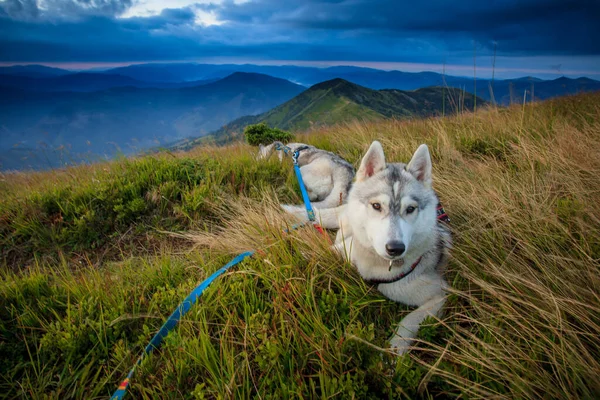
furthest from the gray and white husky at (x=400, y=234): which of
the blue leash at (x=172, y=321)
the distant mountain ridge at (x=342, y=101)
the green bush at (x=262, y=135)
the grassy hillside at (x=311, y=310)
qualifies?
the distant mountain ridge at (x=342, y=101)

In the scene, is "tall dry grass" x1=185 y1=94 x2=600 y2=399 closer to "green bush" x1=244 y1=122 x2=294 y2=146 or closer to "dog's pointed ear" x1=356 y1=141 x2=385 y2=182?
"dog's pointed ear" x1=356 y1=141 x2=385 y2=182

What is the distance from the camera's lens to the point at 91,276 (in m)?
2.85

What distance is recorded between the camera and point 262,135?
8.53 metres

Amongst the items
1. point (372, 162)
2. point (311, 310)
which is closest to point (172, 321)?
point (311, 310)

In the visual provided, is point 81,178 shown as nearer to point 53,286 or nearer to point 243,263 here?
point 53,286

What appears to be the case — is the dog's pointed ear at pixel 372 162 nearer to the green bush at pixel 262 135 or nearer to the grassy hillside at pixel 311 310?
the grassy hillside at pixel 311 310

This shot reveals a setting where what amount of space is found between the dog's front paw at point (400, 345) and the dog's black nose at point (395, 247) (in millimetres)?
629

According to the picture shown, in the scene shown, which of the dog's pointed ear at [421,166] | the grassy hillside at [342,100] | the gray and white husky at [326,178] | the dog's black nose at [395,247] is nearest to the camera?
the dog's black nose at [395,247]

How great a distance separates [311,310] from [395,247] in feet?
2.71

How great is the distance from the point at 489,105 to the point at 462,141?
3425 mm

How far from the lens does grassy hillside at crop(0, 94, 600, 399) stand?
5.42 ft

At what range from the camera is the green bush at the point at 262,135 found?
846cm

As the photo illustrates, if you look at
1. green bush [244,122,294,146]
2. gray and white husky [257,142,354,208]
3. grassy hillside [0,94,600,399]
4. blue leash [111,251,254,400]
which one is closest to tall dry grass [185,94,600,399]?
grassy hillside [0,94,600,399]

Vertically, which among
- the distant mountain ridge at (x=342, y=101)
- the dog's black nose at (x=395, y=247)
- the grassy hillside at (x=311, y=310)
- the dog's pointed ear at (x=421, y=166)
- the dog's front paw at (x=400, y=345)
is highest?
the dog's pointed ear at (x=421, y=166)
